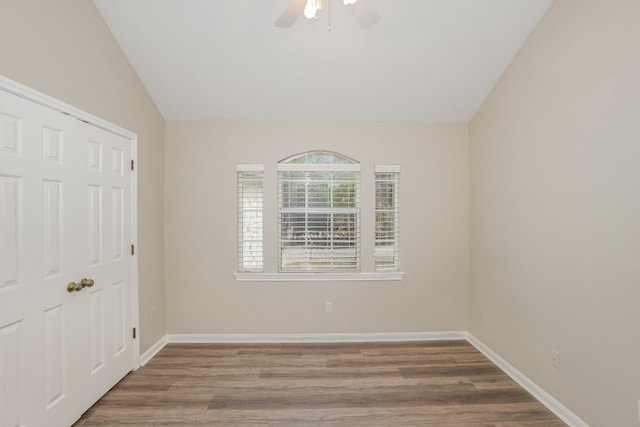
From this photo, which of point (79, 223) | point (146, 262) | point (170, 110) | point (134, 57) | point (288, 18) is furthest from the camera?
point (170, 110)

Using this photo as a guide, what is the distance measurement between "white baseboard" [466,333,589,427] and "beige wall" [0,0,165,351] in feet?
11.1

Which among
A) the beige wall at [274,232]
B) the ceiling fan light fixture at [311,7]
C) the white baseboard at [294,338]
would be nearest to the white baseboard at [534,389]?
the beige wall at [274,232]

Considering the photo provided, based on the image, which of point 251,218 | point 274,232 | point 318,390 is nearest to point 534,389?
point 318,390

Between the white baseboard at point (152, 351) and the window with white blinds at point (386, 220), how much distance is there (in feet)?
8.10

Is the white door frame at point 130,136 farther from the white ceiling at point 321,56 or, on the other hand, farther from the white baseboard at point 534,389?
the white baseboard at point 534,389

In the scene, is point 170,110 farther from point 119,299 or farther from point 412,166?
point 412,166

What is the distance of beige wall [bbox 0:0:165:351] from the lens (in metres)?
1.64

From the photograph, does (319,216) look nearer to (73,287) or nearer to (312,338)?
(312,338)

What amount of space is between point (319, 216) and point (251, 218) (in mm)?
771

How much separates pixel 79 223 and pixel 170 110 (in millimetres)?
1570

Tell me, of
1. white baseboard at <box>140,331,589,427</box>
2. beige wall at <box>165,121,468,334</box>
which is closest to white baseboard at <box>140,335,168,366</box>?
white baseboard at <box>140,331,589,427</box>

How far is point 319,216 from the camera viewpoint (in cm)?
330

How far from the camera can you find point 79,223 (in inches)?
79.9

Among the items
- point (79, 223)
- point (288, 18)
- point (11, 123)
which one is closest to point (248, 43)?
point (288, 18)
